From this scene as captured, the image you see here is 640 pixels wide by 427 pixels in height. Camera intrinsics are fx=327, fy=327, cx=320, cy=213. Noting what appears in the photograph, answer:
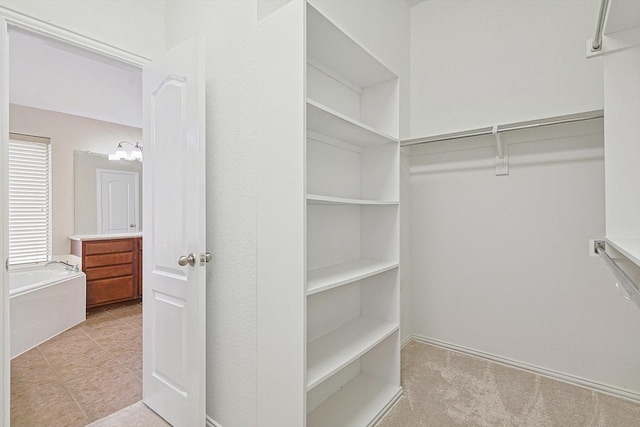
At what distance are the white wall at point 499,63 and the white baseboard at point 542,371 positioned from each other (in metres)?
1.74

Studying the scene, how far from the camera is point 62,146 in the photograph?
4215mm

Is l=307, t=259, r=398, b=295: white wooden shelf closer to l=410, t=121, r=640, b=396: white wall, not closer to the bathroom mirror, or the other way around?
l=410, t=121, r=640, b=396: white wall

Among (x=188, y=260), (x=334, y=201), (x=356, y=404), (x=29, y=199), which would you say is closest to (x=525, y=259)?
(x=356, y=404)

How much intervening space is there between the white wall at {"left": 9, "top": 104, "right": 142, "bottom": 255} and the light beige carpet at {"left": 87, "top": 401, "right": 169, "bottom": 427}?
3161 millimetres

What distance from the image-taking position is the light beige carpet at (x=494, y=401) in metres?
1.78

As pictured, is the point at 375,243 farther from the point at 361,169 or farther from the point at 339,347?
the point at 339,347

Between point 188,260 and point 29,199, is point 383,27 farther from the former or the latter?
point 29,199

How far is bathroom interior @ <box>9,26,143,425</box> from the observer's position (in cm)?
230

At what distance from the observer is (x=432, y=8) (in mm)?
2713

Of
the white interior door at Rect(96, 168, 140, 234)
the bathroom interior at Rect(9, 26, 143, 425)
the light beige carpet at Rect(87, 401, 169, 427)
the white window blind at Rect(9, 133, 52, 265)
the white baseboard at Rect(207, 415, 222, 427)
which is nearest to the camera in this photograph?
the white baseboard at Rect(207, 415, 222, 427)

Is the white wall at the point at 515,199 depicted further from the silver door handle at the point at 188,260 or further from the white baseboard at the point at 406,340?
the silver door handle at the point at 188,260

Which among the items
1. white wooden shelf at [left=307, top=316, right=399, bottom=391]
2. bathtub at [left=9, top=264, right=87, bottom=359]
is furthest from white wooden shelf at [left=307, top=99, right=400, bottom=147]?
bathtub at [left=9, top=264, right=87, bottom=359]

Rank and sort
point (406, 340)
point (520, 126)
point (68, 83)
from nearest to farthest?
1. point (520, 126)
2. point (406, 340)
3. point (68, 83)

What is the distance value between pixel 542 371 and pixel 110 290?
456cm
